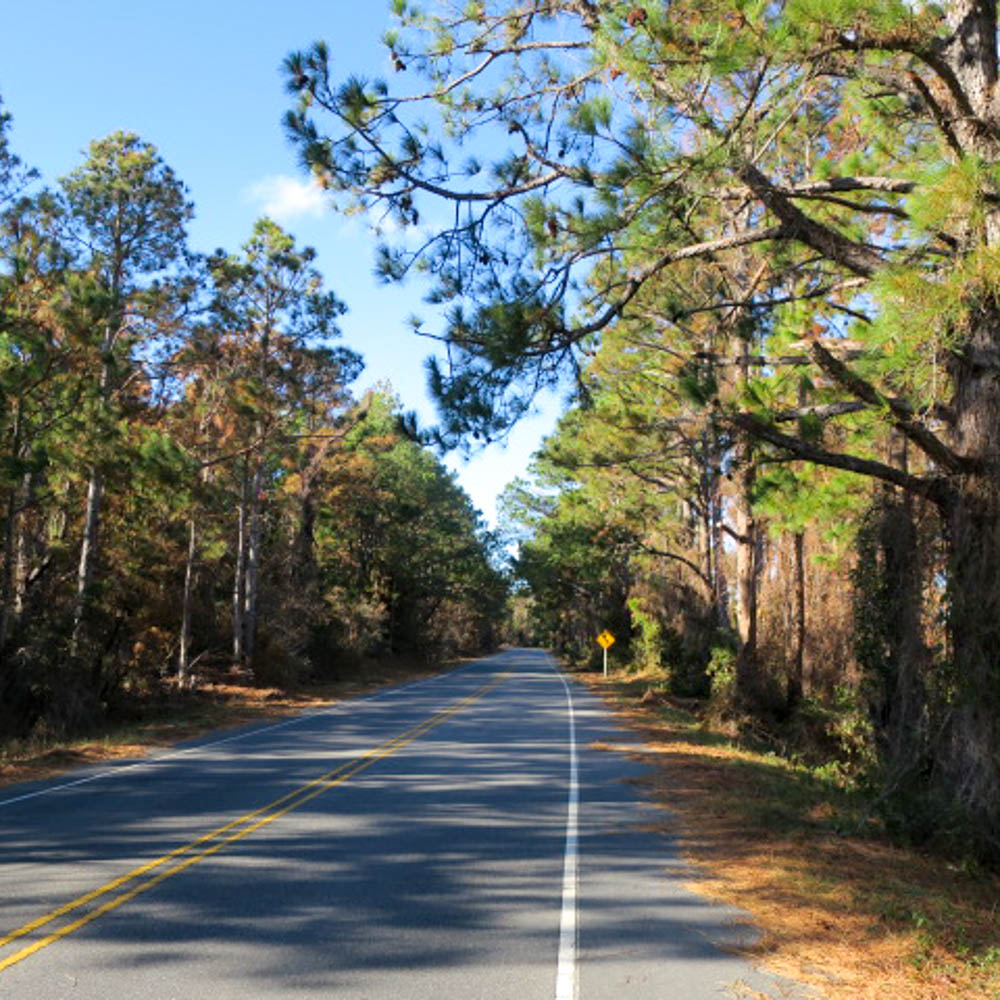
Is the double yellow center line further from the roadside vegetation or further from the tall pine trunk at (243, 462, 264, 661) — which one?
the tall pine trunk at (243, 462, 264, 661)

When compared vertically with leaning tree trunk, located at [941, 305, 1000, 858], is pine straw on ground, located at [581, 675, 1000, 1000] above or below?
below

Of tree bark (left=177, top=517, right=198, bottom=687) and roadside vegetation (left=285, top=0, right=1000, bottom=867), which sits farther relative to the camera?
tree bark (left=177, top=517, right=198, bottom=687)

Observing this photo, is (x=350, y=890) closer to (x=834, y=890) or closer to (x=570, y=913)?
(x=570, y=913)

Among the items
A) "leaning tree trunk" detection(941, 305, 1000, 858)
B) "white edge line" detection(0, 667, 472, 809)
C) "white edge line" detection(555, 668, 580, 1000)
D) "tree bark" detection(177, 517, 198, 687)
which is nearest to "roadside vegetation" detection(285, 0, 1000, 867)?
"leaning tree trunk" detection(941, 305, 1000, 858)

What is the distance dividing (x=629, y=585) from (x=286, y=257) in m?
28.6

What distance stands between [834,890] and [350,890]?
382 centimetres

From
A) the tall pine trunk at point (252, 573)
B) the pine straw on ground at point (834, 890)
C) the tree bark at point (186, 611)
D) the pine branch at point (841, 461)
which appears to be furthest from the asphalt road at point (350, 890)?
the tall pine trunk at point (252, 573)

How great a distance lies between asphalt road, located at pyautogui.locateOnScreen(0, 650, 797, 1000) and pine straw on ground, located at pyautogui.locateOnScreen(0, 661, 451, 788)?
157 cm

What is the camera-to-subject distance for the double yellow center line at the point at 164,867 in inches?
239

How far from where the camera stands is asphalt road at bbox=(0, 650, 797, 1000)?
17.7 ft

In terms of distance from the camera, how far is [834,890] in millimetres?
7461

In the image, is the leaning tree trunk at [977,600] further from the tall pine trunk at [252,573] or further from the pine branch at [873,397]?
the tall pine trunk at [252,573]

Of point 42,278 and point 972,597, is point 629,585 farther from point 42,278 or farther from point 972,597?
point 972,597

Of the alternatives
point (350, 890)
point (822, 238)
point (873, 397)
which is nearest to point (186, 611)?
point (350, 890)
